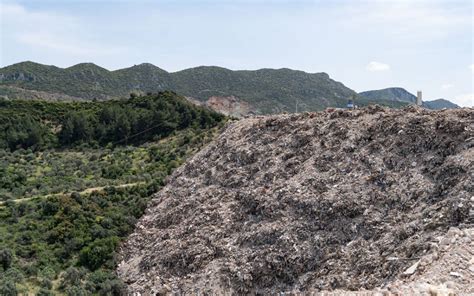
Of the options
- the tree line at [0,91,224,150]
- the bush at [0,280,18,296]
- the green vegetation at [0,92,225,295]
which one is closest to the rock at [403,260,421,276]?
the green vegetation at [0,92,225,295]

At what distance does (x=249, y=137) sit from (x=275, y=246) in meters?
10.1

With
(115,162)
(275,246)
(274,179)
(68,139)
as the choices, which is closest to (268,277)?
(275,246)

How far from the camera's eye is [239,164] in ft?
74.8

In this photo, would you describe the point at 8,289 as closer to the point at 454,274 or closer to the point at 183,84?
the point at 454,274

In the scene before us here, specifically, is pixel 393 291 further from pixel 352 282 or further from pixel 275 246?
pixel 275 246

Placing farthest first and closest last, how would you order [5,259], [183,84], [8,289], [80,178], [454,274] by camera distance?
[183,84], [80,178], [5,259], [8,289], [454,274]

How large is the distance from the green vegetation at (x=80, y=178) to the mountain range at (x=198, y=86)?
149 feet

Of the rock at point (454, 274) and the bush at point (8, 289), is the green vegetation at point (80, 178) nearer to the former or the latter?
the bush at point (8, 289)

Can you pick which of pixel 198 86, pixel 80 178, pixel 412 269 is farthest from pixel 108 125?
pixel 198 86

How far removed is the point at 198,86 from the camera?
11938cm

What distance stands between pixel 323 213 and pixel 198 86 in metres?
106

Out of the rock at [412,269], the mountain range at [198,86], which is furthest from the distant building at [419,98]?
the mountain range at [198,86]

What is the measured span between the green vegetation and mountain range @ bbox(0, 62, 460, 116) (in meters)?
45.5

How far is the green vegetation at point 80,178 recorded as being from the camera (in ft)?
62.0
